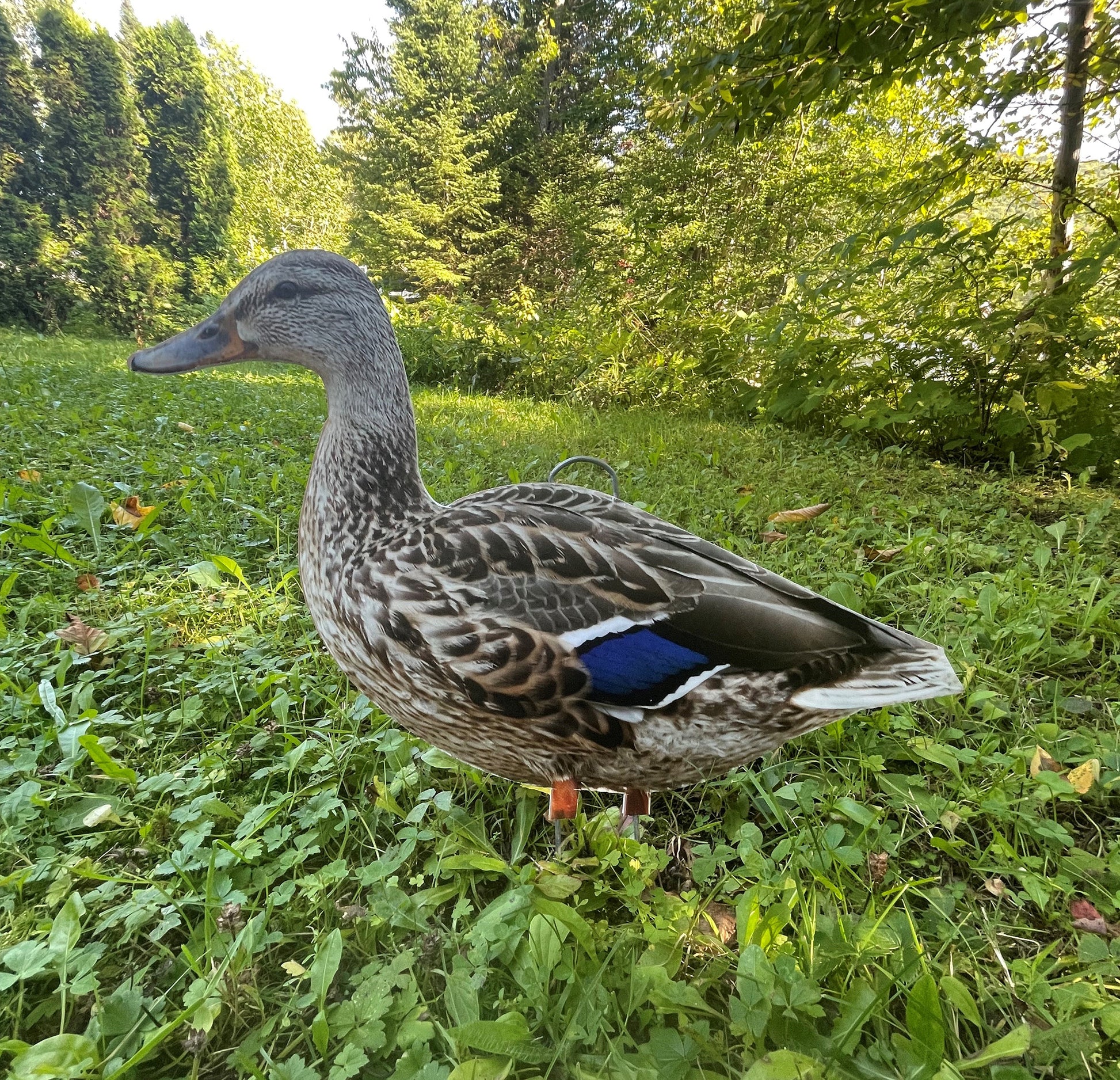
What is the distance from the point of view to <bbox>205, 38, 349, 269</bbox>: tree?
1891cm

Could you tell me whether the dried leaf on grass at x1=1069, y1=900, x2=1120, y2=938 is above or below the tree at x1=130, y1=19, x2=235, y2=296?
below

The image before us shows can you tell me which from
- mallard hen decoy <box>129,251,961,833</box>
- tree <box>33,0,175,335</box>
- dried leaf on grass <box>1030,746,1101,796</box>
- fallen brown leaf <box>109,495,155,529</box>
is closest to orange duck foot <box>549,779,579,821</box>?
mallard hen decoy <box>129,251,961,833</box>

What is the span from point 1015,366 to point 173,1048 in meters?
5.06

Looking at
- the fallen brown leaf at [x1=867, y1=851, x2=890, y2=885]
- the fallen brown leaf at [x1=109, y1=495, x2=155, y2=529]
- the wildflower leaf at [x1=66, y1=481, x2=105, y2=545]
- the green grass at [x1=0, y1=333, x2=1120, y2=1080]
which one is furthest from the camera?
the fallen brown leaf at [x1=109, y1=495, x2=155, y2=529]

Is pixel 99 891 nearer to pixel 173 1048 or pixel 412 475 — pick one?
pixel 173 1048

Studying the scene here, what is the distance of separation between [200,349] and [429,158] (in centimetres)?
1705

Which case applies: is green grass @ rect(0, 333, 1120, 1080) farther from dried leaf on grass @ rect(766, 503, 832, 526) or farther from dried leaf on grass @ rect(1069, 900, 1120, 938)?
dried leaf on grass @ rect(766, 503, 832, 526)

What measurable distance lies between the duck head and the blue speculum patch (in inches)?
35.5

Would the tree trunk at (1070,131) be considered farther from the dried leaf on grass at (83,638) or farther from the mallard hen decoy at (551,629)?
the dried leaf on grass at (83,638)

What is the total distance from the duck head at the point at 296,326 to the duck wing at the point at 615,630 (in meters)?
0.51

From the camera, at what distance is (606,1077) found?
862mm

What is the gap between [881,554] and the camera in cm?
255

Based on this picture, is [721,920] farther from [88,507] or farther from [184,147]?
[184,147]

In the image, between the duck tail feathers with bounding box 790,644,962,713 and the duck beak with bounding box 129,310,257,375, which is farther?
the duck beak with bounding box 129,310,257,375
